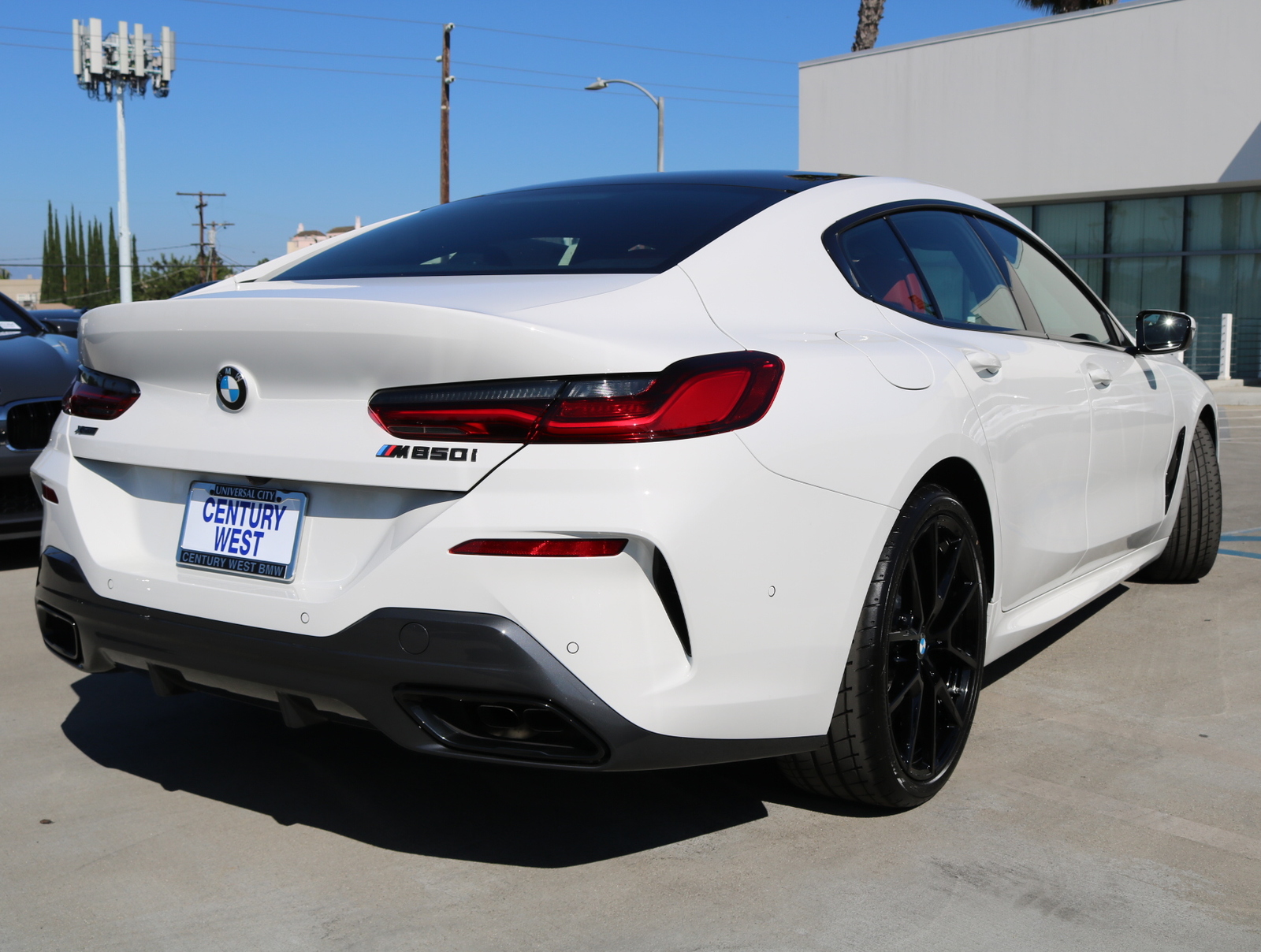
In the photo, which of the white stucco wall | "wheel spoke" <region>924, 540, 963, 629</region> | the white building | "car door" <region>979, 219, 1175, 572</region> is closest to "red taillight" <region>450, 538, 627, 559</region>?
"wheel spoke" <region>924, 540, 963, 629</region>

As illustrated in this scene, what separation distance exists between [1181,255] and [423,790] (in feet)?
75.1

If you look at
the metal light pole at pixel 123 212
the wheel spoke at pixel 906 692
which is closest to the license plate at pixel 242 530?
the wheel spoke at pixel 906 692

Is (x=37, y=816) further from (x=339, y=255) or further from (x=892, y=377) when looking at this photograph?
(x=892, y=377)

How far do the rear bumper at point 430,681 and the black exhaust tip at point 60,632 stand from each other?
0.91 feet

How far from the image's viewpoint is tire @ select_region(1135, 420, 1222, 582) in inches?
205

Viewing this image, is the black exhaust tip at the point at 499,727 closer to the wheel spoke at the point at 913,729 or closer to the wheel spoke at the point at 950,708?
the wheel spoke at the point at 913,729

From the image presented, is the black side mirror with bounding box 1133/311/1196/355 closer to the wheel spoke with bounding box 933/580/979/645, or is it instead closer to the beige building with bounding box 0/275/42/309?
the wheel spoke with bounding box 933/580/979/645

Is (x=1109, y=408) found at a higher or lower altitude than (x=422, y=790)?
higher

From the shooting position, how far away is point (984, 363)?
10.4 ft

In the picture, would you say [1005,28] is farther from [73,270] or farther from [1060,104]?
[73,270]

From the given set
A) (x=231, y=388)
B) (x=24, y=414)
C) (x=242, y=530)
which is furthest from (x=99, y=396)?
(x=24, y=414)

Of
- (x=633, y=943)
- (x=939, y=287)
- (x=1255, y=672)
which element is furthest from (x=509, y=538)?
(x=1255, y=672)

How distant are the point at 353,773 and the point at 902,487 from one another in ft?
5.07

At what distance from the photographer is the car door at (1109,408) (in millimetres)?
3934
